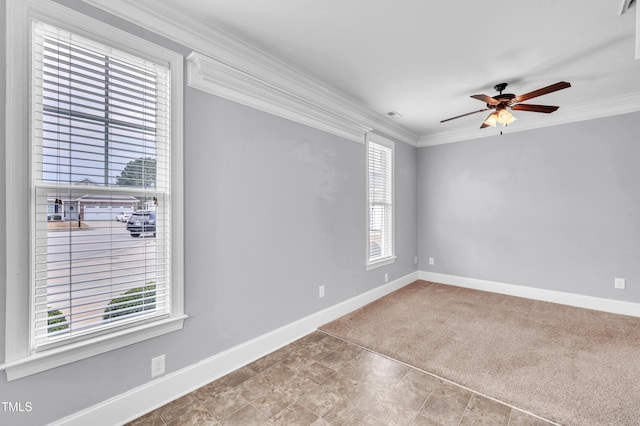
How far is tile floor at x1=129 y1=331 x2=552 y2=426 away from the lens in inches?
67.0

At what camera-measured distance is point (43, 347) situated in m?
1.41

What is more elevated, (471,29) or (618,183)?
(471,29)

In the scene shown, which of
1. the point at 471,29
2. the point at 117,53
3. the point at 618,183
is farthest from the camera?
the point at 618,183

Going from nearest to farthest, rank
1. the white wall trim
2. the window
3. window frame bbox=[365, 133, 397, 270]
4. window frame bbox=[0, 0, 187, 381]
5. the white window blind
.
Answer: window frame bbox=[0, 0, 187, 381]
the white window blind
the white wall trim
window frame bbox=[365, 133, 397, 270]
the window

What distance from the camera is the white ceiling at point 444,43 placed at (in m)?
1.85

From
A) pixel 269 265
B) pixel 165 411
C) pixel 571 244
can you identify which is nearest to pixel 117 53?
pixel 269 265

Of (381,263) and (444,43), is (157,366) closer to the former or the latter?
(381,263)

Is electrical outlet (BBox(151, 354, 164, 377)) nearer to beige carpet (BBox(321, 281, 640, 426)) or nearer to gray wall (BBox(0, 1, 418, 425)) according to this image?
gray wall (BBox(0, 1, 418, 425))

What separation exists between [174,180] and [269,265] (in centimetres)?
109

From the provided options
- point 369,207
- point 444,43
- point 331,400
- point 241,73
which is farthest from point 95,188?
point 369,207

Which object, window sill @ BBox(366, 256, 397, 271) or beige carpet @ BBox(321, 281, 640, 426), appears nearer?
beige carpet @ BBox(321, 281, 640, 426)

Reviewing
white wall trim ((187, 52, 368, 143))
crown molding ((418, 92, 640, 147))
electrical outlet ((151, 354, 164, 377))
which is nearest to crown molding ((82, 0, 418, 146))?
white wall trim ((187, 52, 368, 143))

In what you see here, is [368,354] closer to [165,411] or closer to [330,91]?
[165,411]

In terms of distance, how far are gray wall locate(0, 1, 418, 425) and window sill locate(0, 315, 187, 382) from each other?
0.05 m
